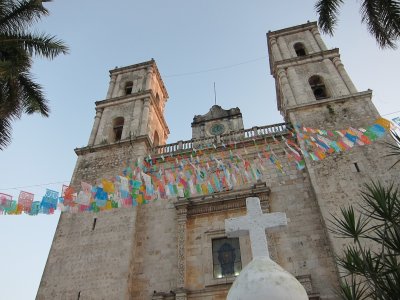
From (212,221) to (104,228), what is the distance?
4106mm

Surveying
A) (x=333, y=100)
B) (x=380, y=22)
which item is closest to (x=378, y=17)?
(x=380, y=22)

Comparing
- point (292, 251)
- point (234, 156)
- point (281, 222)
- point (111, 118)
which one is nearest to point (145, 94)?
point (111, 118)

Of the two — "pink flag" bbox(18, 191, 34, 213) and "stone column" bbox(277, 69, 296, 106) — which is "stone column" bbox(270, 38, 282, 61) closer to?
"stone column" bbox(277, 69, 296, 106)

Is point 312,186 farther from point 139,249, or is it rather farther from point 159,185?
point 139,249

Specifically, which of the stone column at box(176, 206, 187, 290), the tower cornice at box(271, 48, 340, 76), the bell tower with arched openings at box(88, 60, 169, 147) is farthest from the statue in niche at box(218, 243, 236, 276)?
the tower cornice at box(271, 48, 340, 76)

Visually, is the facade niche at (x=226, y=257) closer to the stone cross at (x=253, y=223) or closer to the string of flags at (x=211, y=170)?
the string of flags at (x=211, y=170)

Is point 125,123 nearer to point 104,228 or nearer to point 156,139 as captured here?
point 156,139

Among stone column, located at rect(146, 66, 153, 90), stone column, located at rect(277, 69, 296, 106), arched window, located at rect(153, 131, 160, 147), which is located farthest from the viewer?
stone column, located at rect(146, 66, 153, 90)

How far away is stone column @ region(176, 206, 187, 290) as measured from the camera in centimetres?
1170

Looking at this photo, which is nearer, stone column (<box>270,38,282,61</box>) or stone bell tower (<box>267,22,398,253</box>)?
stone bell tower (<box>267,22,398,253</box>)

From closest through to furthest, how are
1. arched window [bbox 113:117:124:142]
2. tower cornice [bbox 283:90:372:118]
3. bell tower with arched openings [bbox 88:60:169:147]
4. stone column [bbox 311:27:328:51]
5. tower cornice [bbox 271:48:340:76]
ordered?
tower cornice [bbox 283:90:372:118]
bell tower with arched openings [bbox 88:60:169:147]
tower cornice [bbox 271:48:340:76]
arched window [bbox 113:117:124:142]
stone column [bbox 311:27:328:51]

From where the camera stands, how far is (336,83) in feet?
55.8

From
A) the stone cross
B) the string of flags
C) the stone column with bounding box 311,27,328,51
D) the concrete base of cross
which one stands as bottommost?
the concrete base of cross

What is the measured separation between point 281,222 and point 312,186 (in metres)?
8.39
